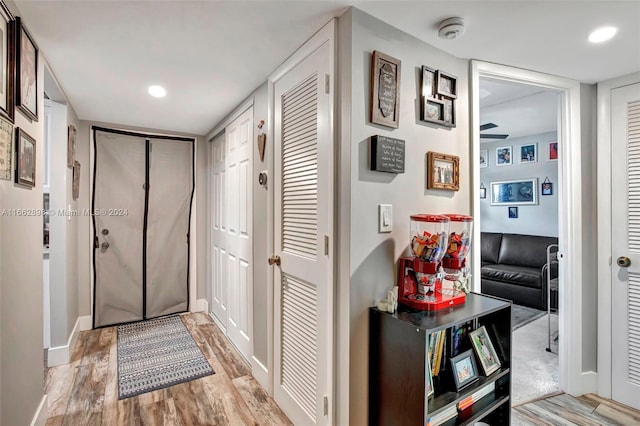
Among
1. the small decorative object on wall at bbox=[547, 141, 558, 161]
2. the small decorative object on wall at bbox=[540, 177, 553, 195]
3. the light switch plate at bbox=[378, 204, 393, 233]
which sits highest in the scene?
the small decorative object on wall at bbox=[547, 141, 558, 161]

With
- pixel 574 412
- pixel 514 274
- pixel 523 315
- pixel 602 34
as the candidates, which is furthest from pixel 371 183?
pixel 514 274

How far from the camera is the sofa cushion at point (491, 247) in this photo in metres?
5.01

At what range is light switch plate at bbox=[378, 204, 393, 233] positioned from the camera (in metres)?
1.57

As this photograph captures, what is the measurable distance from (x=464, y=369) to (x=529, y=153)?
453 centimetres

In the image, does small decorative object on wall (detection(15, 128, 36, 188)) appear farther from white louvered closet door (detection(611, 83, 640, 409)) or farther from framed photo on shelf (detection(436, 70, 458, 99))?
white louvered closet door (detection(611, 83, 640, 409))

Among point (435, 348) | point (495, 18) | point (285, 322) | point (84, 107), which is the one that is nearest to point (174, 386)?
point (285, 322)

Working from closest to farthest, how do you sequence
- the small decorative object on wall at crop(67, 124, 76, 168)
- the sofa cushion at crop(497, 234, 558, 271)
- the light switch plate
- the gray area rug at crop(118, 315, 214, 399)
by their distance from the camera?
the light switch plate → the gray area rug at crop(118, 315, 214, 399) → the small decorative object on wall at crop(67, 124, 76, 168) → the sofa cushion at crop(497, 234, 558, 271)

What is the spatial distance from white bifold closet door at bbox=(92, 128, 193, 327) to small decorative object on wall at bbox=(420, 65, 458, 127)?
3119 millimetres

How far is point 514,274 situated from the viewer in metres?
4.31

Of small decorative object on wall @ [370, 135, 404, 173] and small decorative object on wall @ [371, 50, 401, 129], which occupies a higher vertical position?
small decorative object on wall @ [371, 50, 401, 129]

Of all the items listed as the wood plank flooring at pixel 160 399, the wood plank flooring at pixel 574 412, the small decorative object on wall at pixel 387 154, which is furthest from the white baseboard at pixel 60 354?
the wood plank flooring at pixel 574 412

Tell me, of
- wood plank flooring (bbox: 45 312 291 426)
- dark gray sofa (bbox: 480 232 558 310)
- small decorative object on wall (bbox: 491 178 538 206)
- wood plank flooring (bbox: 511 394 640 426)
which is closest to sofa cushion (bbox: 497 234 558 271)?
dark gray sofa (bbox: 480 232 558 310)

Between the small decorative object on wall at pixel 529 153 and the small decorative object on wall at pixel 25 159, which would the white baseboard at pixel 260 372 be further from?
the small decorative object on wall at pixel 529 153

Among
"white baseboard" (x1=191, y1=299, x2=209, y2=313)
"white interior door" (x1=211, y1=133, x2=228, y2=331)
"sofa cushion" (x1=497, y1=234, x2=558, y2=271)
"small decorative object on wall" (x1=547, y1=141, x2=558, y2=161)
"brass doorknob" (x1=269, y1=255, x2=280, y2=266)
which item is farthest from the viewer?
"small decorative object on wall" (x1=547, y1=141, x2=558, y2=161)
